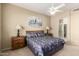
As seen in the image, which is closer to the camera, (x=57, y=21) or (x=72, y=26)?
(x=72, y=26)

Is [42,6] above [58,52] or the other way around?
above

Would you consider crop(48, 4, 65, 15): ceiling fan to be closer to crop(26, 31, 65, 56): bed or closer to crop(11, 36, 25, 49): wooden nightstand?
crop(26, 31, 65, 56): bed

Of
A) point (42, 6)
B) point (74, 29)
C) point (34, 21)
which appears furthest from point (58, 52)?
point (42, 6)

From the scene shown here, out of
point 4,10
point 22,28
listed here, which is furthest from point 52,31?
point 4,10

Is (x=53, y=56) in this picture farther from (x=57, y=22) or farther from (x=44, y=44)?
(x=57, y=22)

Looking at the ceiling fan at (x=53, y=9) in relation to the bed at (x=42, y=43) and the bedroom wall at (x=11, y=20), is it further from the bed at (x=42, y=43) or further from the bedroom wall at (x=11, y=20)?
the bed at (x=42, y=43)

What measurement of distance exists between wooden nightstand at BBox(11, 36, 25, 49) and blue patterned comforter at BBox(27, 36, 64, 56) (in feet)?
Answer: 0.41

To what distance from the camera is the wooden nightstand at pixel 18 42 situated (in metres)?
1.91

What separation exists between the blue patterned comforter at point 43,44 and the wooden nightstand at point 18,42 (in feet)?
0.41

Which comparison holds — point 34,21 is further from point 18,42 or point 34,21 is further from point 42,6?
point 18,42

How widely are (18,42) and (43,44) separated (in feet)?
1.74

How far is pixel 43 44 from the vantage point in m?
1.82

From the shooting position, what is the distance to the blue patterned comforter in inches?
71.5

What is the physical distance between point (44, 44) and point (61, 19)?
2.10 ft
